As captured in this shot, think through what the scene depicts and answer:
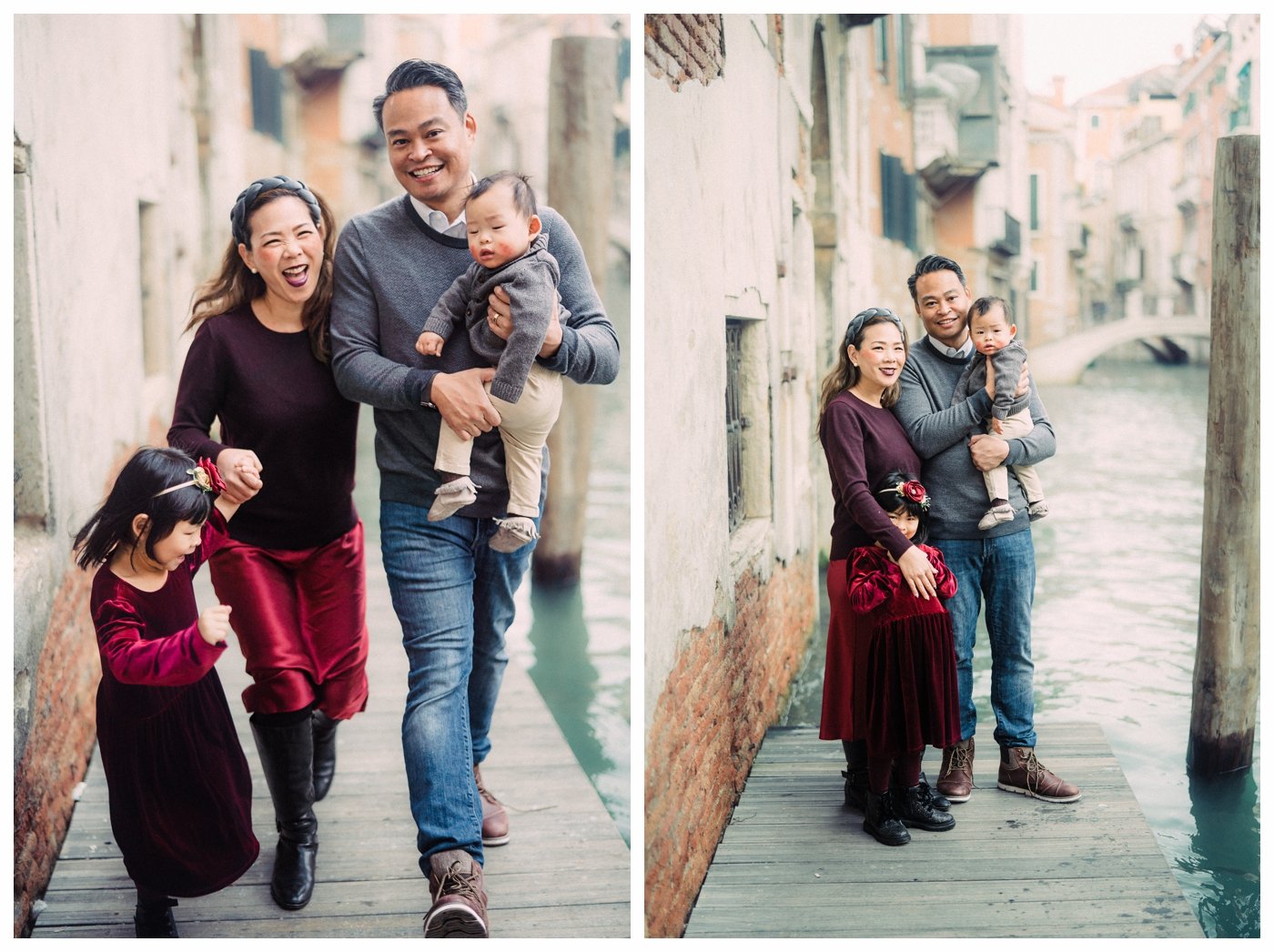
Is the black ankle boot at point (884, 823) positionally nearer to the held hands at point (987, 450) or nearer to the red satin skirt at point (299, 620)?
the held hands at point (987, 450)

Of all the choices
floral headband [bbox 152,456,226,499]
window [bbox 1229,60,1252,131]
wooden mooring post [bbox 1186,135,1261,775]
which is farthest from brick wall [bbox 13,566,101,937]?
window [bbox 1229,60,1252,131]


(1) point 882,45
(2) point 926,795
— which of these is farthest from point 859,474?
(1) point 882,45

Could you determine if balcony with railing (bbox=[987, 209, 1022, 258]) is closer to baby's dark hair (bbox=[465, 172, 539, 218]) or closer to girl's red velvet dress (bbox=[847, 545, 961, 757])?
girl's red velvet dress (bbox=[847, 545, 961, 757])

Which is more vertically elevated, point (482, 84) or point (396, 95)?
point (482, 84)

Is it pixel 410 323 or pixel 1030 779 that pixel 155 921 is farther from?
pixel 1030 779

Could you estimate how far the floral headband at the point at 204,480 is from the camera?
2.56 m

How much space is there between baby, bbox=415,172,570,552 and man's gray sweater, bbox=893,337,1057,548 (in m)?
1.10

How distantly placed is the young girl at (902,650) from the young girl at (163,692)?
5.01 feet

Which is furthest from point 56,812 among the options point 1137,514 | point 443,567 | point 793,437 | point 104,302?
point 1137,514

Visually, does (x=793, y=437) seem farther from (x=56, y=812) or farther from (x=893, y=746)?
(x=56, y=812)

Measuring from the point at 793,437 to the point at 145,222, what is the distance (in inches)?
135

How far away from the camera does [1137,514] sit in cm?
1093

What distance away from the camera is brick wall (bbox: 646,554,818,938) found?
292 cm

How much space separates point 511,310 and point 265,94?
990cm
